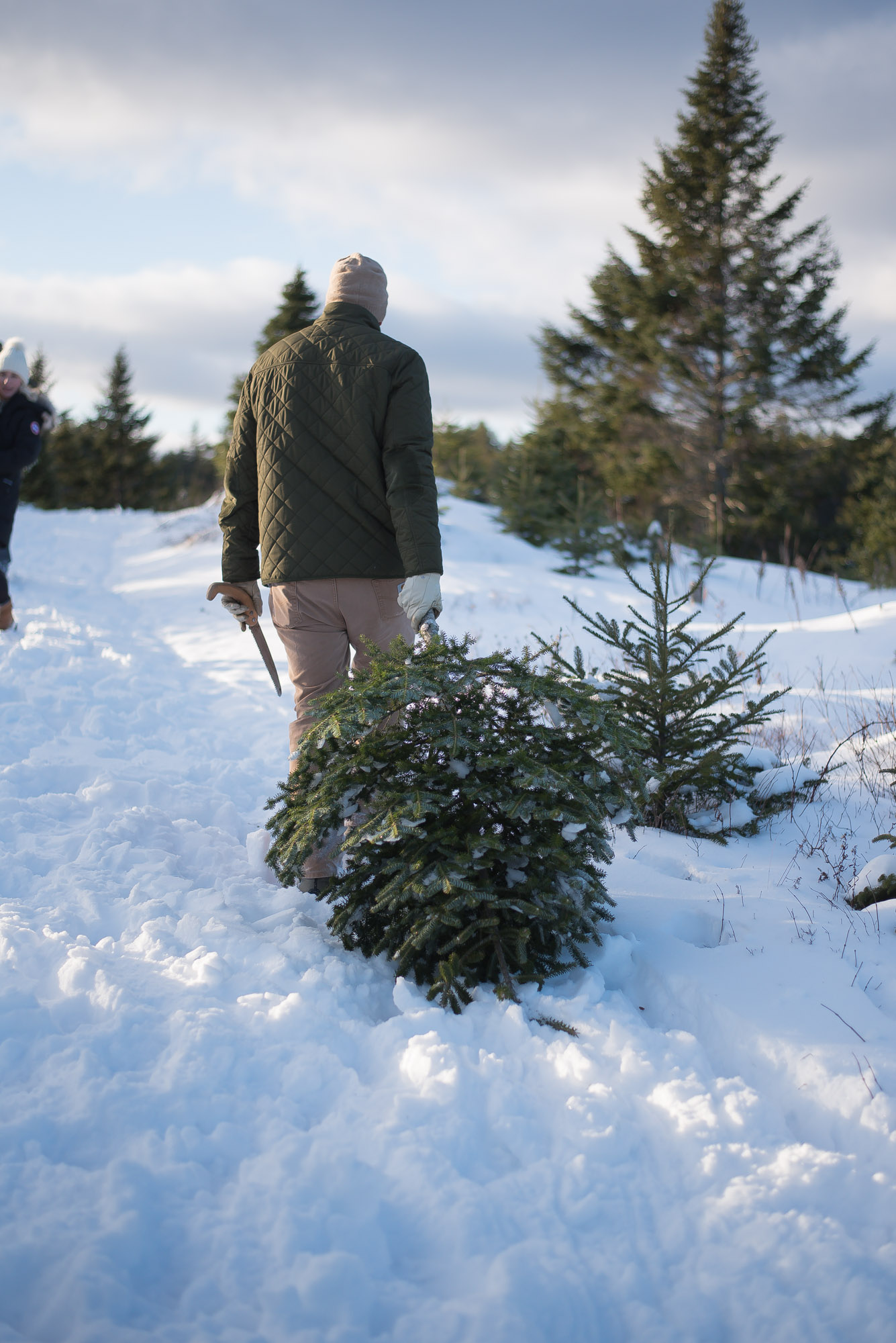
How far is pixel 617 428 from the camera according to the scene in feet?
73.8

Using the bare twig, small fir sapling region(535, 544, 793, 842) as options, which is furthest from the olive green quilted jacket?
the bare twig

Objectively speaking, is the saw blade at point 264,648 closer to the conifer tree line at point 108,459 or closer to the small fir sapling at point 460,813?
the small fir sapling at point 460,813

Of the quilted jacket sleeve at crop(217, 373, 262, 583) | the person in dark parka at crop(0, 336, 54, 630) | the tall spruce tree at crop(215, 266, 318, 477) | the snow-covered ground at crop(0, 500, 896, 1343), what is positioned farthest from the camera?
the tall spruce tree at crop(215, 266, 318, 477)

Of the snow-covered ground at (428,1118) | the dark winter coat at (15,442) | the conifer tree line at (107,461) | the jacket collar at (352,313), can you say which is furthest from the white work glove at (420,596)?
the conifer tree line at (107,461)

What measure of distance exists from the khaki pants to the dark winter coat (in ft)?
15.8

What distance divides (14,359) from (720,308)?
18.1m

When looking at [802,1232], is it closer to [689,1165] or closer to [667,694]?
[689,1165]

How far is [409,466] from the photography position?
2.70m

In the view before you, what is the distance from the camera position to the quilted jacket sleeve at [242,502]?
304cm

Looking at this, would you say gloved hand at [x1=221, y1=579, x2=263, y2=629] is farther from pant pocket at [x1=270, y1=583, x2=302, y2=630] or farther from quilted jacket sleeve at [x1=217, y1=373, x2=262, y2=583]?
pant pocket at [x1=270, y1=583, x2=302, y2=630]

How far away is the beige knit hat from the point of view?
114 inches

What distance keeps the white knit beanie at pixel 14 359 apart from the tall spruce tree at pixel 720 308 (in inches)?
564

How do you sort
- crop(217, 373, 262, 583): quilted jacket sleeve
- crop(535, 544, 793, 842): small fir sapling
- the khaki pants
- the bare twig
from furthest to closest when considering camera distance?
crop(535, 544, 793, 842): small fir sapling → crop(217, 373, 262, 583): quilted jacket sleeve → the khaki pants → the bare twig

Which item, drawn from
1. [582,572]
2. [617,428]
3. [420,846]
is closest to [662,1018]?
[420,846]
